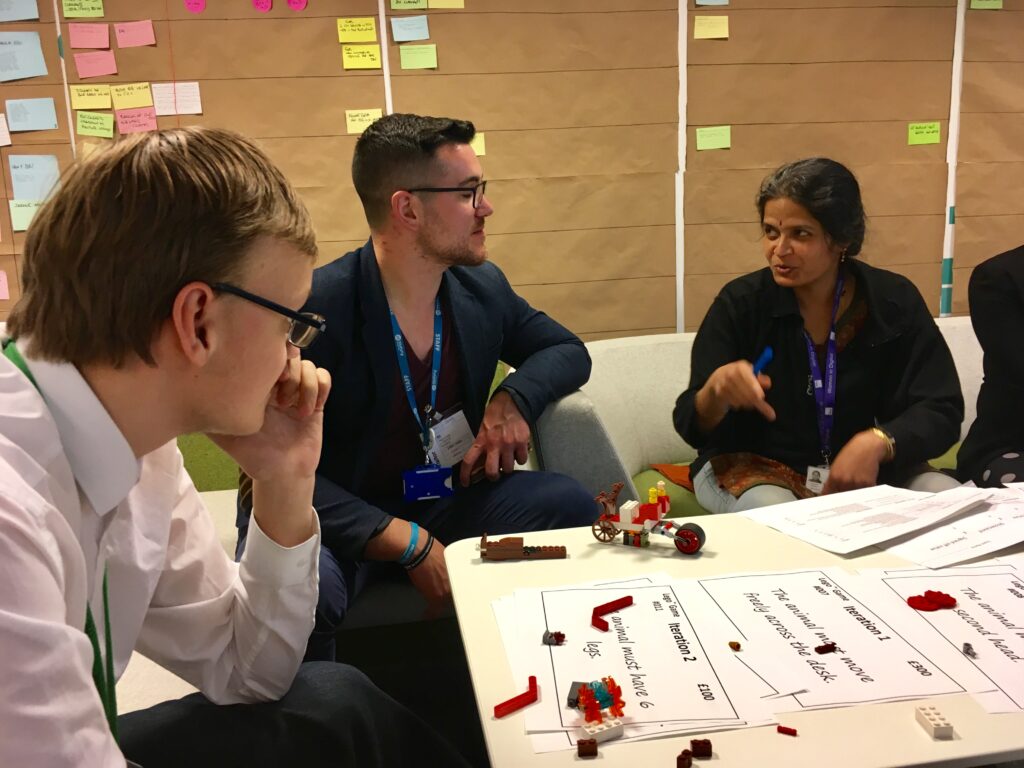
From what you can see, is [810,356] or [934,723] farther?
[810,356]

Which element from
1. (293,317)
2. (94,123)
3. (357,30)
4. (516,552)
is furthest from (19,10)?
(516,552)

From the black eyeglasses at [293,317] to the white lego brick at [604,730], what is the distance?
1.75ft

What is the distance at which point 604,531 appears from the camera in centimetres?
129

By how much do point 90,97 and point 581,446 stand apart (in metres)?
2.11

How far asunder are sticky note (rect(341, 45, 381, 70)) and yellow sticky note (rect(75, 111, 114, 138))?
0.83m

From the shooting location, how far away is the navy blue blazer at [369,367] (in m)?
1.85

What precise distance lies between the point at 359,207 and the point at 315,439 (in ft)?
6.49

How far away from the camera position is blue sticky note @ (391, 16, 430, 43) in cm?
292

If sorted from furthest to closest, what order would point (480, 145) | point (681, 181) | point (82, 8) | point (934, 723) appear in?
point (681, 181)
point (480, 145)
point (82, 8)
point (934, 723)

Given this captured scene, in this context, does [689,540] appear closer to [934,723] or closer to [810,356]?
[934,723]

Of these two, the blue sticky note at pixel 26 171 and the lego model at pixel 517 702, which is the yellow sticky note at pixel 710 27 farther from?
the lego model at pixel 517 702

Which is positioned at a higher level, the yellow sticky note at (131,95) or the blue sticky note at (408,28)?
the blue sticky note at (408,28)

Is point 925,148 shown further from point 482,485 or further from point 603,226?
point 482,485

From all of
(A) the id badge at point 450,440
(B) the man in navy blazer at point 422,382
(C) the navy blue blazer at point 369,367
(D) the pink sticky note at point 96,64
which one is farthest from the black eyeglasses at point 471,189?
(D) the pink sticky note at point 96,64
